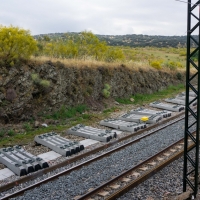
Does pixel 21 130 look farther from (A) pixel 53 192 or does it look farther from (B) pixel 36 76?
(A) pixel 53 192

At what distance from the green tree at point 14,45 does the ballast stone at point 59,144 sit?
5.03 metres

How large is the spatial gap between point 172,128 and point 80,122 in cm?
494

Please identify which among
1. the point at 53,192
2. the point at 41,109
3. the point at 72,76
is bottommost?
the point at 53,192

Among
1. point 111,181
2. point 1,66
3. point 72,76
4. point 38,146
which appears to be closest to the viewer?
point 111,181

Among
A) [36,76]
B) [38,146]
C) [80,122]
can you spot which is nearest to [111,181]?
[38,146]

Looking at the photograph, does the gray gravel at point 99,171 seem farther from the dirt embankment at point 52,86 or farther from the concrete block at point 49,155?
the dirt embankment at point 52,86

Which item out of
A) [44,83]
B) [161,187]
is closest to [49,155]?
A: [161,187]

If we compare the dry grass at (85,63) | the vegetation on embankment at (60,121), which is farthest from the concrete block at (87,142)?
the dry grass at (85,63)

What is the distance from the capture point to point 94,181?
8445mm

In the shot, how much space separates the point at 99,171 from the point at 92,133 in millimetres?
4265

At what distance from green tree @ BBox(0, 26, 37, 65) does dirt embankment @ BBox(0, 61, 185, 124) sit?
560mm

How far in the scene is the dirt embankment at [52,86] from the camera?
48.1 ft

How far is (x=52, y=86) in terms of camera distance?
667 inches

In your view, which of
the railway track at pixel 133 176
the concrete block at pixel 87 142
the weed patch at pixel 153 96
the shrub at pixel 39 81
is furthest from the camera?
the weed patch at pixel 153 96
